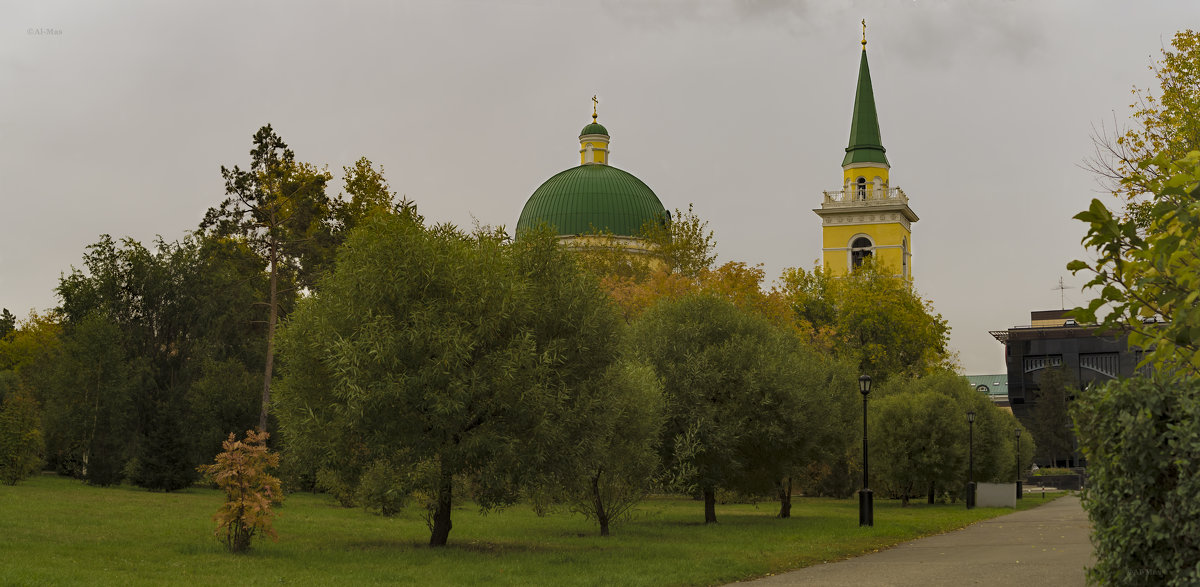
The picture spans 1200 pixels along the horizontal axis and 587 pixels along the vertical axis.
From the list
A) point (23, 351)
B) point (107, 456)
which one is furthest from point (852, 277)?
point (23, 351)

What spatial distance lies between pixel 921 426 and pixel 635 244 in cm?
3146

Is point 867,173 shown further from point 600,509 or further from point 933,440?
point 600,509

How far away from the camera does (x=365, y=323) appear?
19.6m

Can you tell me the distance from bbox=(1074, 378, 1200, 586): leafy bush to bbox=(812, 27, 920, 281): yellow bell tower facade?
84636 mm

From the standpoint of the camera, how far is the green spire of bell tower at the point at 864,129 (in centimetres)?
9644

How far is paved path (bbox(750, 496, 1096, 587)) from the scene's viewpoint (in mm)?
15344

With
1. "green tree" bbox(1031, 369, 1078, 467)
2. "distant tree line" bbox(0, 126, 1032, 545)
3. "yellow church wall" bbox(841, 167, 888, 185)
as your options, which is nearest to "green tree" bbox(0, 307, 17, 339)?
"distant tree line" bbox(0, 126, 1032, 545)

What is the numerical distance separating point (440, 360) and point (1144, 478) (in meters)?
11.9

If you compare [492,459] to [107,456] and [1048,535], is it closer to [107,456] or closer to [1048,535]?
[1048,535]

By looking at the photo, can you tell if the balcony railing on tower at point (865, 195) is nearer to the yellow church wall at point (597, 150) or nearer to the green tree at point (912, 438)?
the yellow church wall at point (597, 150)

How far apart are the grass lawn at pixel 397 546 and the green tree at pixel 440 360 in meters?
1.76

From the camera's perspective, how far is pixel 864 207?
94.9 m

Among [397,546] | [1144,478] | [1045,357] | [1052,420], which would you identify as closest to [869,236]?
[1052,420]

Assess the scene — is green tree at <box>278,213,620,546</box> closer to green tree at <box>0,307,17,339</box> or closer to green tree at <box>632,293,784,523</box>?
green tree at <box>632,293,784,523</box>
